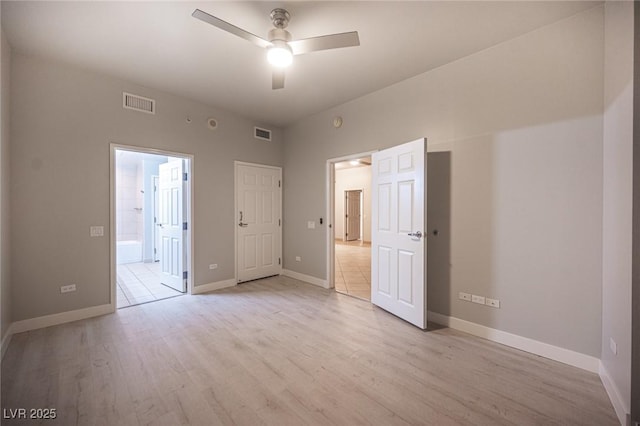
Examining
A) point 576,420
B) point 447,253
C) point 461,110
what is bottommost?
point 576,420

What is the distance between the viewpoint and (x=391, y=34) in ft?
8.12

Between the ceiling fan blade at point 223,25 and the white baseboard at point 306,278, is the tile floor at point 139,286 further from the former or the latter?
→ the ceiling fan blade at point 223,25

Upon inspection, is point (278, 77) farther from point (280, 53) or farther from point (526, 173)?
point (526, 173)

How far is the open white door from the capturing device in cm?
287

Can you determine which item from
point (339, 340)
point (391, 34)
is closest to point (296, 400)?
point (339, 340)

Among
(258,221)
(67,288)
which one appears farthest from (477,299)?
(67,288)

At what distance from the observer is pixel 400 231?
10.3 feet

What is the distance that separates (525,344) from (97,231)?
4.80 meters

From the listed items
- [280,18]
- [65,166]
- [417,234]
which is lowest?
[417,234]

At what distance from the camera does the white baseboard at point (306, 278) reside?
4498mm

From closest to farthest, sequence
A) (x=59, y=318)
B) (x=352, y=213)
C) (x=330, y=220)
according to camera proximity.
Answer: (x=59, y=318), (x=330, y=220), (x=352, y=213)

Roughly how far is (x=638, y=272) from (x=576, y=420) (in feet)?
3.25

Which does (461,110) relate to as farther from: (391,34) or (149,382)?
(149,382)

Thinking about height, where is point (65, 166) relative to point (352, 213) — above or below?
above
